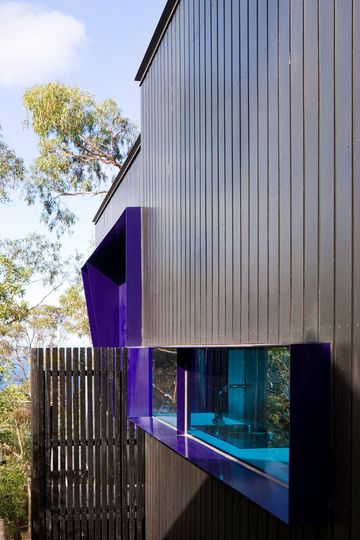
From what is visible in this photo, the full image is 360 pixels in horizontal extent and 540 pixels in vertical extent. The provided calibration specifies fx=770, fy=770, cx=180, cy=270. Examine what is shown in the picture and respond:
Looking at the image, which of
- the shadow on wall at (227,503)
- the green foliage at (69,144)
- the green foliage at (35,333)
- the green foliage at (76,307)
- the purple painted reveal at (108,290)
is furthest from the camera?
the green foliage at (35,333)

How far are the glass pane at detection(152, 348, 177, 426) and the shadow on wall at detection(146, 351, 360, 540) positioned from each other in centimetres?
31

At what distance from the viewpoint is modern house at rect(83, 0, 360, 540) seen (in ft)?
8.21

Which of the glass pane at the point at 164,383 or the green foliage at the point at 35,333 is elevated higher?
the glass pane at the point at 164,383

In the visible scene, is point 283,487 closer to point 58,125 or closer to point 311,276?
point 311,276

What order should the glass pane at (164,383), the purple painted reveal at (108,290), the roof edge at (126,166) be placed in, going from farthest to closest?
the purple painted reveal at (108,290) < the roof edge at (126,166) < the glass pane at (164,383)

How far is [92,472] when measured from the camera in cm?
741

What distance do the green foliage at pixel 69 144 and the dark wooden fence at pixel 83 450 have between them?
1106 centimetres

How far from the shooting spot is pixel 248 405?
3586 mm

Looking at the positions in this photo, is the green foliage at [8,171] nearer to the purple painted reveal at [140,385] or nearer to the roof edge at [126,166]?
the roof edge at [126,166]

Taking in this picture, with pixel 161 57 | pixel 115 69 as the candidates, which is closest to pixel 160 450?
pixel 161 57

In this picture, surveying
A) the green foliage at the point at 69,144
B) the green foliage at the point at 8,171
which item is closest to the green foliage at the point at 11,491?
the green foliage at the point at 69,144

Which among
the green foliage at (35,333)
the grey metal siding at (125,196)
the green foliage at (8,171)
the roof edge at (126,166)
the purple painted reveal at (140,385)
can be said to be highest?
the green foliage at (8,171)

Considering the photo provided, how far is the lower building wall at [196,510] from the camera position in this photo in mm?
3309

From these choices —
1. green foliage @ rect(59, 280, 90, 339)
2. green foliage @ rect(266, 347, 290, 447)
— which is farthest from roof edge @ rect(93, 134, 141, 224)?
green foliage @ rect(59, 280, 90, 339)
